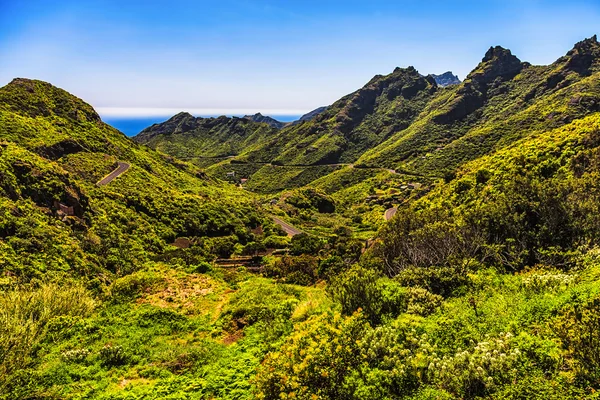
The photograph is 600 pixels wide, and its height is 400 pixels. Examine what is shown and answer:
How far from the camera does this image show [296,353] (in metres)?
8.63

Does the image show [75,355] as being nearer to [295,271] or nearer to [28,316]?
[28,316]

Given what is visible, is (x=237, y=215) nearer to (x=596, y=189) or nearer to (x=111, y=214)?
(x=111, y=214)

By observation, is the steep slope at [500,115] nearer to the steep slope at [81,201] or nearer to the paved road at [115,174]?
the steep slope at [81,201]

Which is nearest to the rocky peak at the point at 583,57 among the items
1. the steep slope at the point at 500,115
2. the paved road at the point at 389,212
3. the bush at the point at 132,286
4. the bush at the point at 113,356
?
the steep slope at the point at 500,115

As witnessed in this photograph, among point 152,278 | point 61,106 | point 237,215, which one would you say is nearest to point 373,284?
point 152,278

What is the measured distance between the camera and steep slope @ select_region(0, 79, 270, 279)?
28.8 meters

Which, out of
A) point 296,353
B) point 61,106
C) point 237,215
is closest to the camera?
point 296,353

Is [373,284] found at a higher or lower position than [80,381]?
higher

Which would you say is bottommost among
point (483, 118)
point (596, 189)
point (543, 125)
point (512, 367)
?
point (512, 367)

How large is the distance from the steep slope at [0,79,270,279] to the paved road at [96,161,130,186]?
4.01 ft

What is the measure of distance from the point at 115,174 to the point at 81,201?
97.4 feet

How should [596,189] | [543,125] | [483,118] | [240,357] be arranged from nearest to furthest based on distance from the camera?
[240,357] → [596,189] → [543,125] → [483,118]

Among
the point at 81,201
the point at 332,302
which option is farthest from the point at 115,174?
the point at 332,302

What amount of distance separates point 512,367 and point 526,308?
10.1 ft
